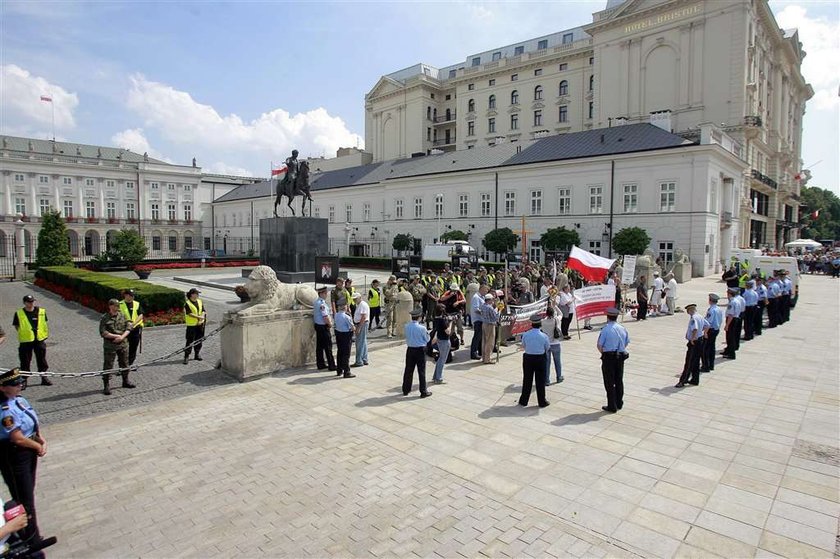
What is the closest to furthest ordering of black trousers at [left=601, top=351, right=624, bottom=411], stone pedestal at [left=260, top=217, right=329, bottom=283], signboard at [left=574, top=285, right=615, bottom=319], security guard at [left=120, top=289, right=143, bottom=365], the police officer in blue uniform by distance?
black trousers at [left=601, top=351, right=624, bottom=411] < the police officer in blue uniform < security guard at [left=120, top=289, right=143, bottom=365] < signboard at [left=574, top=285, right=615, bottom=319] < stone pedestal at [left=260, top=217, right=329, bottom=283]

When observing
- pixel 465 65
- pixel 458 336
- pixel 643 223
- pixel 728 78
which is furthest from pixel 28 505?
pixel 465 65

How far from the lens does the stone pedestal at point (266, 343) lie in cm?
1095

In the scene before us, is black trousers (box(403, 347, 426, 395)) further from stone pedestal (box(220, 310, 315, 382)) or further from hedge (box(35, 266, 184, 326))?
hedge (box(35, 266, 184, 326))

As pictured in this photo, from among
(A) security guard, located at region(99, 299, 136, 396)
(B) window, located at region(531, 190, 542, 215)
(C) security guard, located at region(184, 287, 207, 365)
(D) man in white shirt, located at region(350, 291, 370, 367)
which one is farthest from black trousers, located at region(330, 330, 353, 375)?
(B) window, located at region(531, 190, 542, 215)

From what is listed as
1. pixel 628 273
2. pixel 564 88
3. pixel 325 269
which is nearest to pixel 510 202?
pixel 628 273

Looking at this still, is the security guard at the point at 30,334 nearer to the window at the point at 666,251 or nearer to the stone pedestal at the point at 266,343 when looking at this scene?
the stone pedestal at the point at 266,343

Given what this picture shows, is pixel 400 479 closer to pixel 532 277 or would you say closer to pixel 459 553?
pixel 459 553

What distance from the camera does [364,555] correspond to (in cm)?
488

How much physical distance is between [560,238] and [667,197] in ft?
27.5

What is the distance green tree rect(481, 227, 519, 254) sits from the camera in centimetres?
4319

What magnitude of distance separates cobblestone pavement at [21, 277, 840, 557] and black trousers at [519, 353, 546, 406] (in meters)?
0.22

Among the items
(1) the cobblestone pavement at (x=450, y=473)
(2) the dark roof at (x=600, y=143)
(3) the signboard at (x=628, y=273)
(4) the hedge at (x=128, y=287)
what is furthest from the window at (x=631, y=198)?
(4) the hedge at (x=128, y=287)

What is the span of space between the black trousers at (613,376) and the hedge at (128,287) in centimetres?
1480

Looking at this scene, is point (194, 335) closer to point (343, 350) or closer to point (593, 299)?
point (343, 350)
